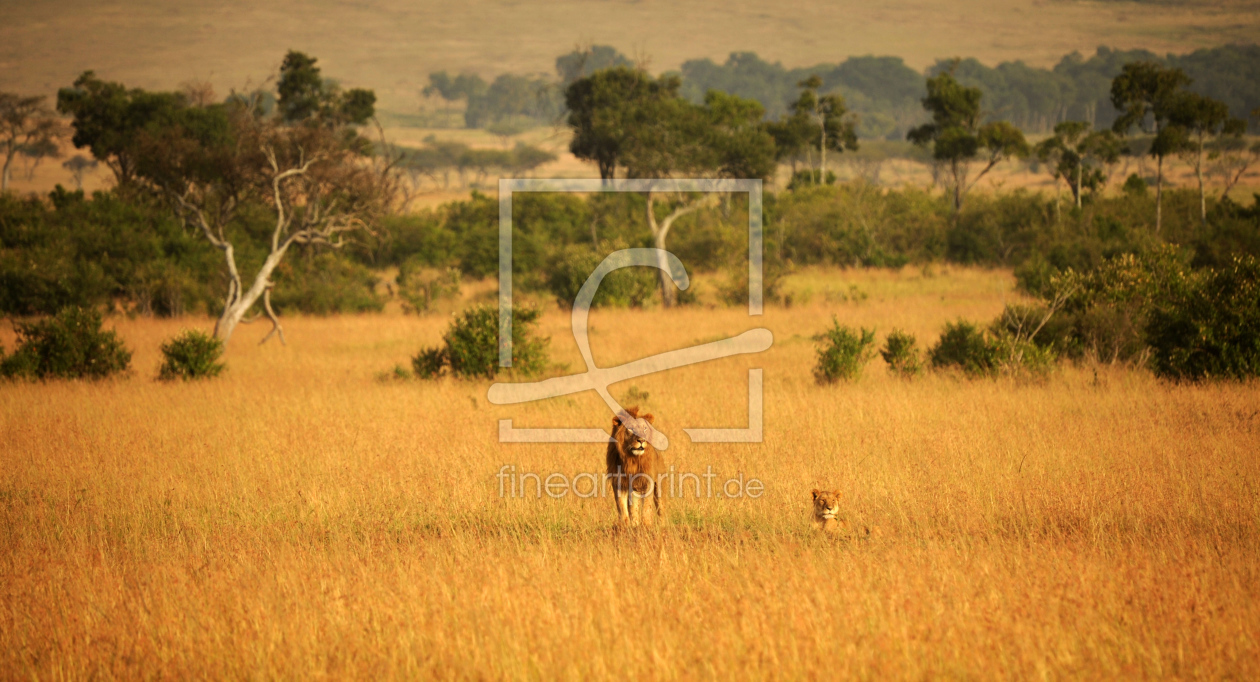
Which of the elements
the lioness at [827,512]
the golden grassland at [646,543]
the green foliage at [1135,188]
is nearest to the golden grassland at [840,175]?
the green foliage at [1135,188]

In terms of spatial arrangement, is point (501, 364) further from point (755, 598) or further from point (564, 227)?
point (564, 227)

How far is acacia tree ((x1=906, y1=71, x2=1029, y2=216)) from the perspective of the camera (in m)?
44.8

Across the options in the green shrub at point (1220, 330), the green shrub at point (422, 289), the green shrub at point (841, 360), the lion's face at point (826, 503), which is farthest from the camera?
the green shrub at point (422, 289)

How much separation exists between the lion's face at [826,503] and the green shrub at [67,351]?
13345 mm

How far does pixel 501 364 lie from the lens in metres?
14.5

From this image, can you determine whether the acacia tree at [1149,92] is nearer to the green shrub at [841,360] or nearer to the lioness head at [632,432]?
the green shrub at [841,360]

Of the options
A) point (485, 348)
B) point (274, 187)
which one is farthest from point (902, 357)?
point (274, 187)

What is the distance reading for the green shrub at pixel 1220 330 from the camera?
461 inches

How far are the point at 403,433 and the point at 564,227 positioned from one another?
30162mm

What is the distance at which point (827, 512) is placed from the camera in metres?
6.06

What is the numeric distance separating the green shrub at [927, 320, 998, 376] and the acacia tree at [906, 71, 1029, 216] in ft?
94.2

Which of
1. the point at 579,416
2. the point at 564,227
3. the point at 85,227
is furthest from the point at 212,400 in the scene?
the point at 564,227

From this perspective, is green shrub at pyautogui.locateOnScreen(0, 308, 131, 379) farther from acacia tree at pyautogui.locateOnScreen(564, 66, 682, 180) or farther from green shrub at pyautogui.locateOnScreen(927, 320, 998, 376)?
acacia tree at pyautogui.locateOnScreen(564, 66, 682, 180)

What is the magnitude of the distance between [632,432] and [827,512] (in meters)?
1.66
